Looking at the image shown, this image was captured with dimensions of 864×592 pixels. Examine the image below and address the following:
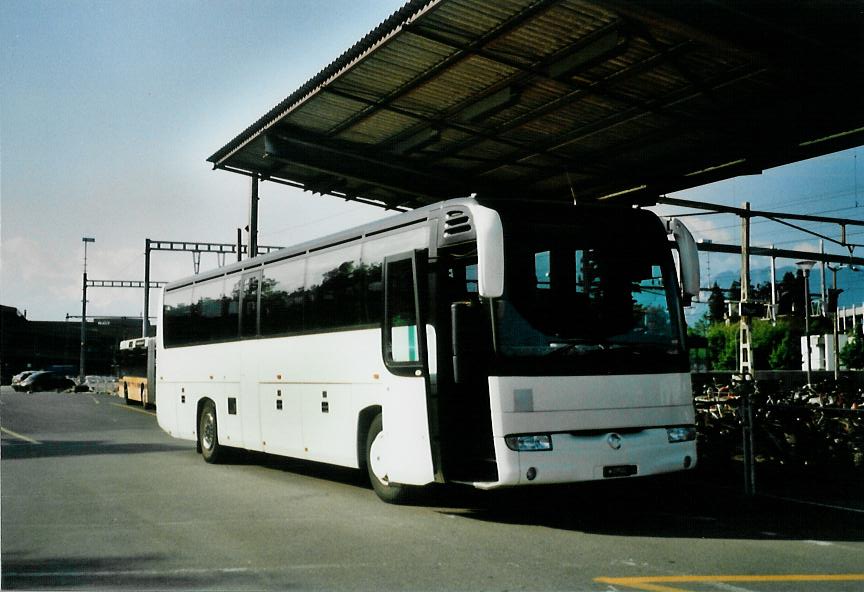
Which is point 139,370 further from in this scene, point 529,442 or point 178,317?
point 529,442

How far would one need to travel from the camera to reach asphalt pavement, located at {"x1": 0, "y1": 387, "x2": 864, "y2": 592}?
6941 mm

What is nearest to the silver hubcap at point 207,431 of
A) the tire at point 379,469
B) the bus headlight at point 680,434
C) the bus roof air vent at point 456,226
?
the tire at point 379,469

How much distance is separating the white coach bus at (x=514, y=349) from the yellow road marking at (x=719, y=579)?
6.42 ft

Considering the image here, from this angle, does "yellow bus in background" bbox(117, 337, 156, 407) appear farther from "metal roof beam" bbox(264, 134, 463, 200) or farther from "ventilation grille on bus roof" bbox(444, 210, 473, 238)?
"ventilation grille on bus roof" bbox(444, 210, 473, 238)

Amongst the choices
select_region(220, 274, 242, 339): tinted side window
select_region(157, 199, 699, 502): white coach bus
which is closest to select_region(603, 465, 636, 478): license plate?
select_region(157, 199, 699, 502): white coach bus

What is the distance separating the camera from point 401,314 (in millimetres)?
10219

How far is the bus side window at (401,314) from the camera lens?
32.9ft

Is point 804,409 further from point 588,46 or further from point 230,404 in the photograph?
point 230,404

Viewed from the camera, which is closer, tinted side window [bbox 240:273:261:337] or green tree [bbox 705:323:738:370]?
tinted side window [bbox 240:273:261:337]

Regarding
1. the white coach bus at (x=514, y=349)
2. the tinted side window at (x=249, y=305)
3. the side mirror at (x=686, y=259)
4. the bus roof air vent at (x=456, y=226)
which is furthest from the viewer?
the tinted side window at (x=249, y=305)

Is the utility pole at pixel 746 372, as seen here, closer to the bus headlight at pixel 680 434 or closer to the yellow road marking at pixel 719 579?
the bus headlight at pixel 680 434

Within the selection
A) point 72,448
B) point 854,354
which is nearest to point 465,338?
point 72,448

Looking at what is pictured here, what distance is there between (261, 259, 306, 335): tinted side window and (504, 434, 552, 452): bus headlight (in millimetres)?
5037

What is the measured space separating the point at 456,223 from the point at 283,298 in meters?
4.90
